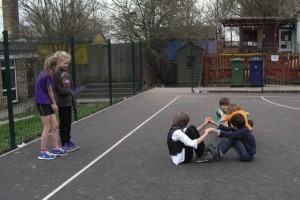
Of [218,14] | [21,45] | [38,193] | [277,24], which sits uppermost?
[218,14]

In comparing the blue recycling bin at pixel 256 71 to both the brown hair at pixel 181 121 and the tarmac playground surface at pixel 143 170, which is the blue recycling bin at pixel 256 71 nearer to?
the tarmac playground surface at pixel 143 170

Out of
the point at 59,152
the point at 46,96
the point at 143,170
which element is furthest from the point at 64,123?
the point at 143,170

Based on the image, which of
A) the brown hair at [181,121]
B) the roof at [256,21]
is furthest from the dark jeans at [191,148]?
the roof at [256,21]

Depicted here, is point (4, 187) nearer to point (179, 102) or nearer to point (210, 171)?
point (210, 171)

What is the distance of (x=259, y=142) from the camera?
8.34 meters

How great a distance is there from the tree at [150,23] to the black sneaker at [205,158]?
17754 mm

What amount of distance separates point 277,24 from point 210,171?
A: 24.8m

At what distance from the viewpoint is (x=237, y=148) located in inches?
270

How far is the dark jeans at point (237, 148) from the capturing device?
677 cm

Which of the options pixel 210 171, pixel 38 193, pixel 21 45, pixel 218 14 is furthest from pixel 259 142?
pixel 218 14

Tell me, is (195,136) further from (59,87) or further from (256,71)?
(256,71)

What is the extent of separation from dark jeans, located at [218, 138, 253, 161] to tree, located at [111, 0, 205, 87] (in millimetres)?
17691

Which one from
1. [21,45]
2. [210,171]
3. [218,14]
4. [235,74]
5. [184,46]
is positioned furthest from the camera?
[218,14]

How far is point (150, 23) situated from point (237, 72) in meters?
6.57
